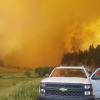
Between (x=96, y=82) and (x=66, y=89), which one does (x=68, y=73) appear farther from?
(x=96, y=82)

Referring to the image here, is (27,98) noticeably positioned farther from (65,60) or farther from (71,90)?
(65,60)

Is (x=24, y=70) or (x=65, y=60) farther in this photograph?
(x=24, y=70)

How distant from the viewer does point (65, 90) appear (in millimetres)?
25250

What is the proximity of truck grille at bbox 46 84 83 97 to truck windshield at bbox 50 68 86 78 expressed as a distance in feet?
5.41

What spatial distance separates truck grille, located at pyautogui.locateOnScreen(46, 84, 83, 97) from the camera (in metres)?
25.2

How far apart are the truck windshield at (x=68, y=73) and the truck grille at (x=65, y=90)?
165 centimetres

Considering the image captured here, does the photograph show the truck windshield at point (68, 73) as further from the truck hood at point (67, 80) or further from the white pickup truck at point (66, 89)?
the white pickup truck at point (66, 89)

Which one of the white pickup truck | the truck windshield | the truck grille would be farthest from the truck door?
the truck grille

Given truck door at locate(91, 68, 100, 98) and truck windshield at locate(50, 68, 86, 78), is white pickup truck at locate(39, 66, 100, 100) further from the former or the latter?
truck door at locate(91, 68, 100, 98)

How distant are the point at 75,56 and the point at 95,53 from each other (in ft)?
13.4

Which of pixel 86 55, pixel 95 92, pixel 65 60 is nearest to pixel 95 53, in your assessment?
pixel 86 55

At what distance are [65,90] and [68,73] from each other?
2045 mm

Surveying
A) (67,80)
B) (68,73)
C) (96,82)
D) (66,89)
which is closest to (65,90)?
(66,89)

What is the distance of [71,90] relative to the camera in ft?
83.0
